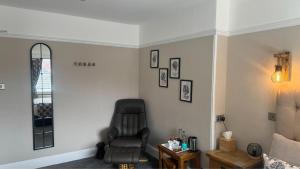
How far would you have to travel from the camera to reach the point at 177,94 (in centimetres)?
325

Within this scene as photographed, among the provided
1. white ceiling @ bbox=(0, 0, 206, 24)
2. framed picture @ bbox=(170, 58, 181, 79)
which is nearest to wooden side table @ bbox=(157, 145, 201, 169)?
framed picture @ bbox=(170, 58, 181, 79)

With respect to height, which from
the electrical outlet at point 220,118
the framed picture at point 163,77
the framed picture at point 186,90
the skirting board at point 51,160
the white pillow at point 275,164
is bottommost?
the skirting board at point 51,160

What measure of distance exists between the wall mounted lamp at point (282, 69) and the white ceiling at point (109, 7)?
1280mm

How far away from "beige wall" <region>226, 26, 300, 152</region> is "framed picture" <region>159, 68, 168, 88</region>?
1.06 meters

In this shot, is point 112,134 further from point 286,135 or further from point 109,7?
point 286,135

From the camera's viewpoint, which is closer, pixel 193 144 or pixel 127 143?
pixel 193 144

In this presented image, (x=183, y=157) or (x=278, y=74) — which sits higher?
(x=278, y=74)

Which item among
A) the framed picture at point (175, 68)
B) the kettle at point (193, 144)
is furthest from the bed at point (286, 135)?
the framed picture at point (175, 68)

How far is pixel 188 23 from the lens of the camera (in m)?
3.00

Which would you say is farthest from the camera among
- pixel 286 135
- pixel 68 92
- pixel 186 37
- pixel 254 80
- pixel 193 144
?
pixel 68 92

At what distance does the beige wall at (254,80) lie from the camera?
7.02 feet

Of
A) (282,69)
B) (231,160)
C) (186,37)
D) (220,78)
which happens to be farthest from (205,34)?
(231,160)

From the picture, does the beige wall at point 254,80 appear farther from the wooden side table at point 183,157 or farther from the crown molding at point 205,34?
the wooden side table at point 183,157

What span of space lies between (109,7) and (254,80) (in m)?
2.26
